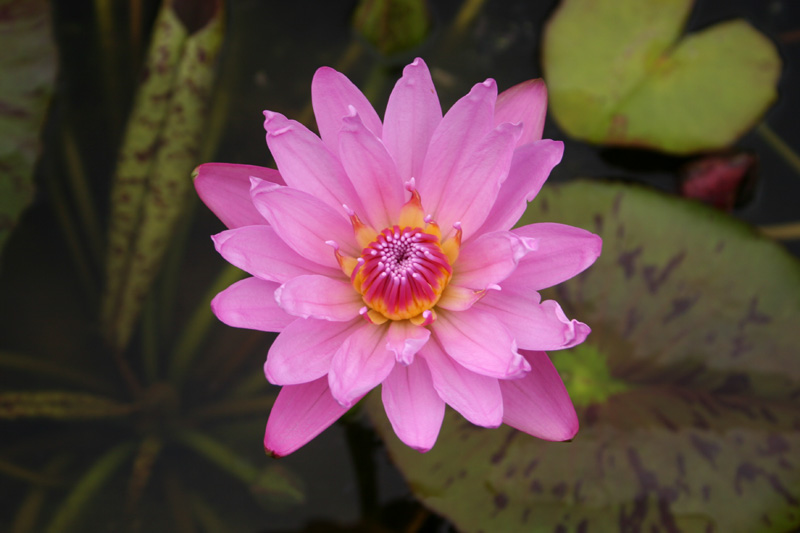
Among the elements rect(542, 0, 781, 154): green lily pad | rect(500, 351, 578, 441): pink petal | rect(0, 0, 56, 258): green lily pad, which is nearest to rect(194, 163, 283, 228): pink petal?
rect(500, 351, 578, 441): pink petal

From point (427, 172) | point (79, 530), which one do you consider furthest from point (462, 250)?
point (79, 530)

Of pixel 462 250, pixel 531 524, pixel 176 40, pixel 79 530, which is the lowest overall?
pixel 79 530

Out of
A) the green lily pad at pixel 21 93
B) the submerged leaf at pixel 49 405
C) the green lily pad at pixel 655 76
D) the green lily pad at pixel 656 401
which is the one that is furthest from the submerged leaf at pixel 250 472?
the green lily pad at pixel 655 76

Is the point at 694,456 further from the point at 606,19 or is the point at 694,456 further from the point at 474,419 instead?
the point at 606,19

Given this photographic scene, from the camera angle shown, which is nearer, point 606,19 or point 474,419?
point 474,419

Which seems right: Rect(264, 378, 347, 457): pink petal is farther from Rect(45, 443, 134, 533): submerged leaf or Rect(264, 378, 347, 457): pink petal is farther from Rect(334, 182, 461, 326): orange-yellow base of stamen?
Rect(45, 443, 134, 533): submerged leaf

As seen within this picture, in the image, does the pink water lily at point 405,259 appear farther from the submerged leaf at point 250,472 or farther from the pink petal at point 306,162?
the submerged leaf at point 250,472

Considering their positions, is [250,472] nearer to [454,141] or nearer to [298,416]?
[298,416]
